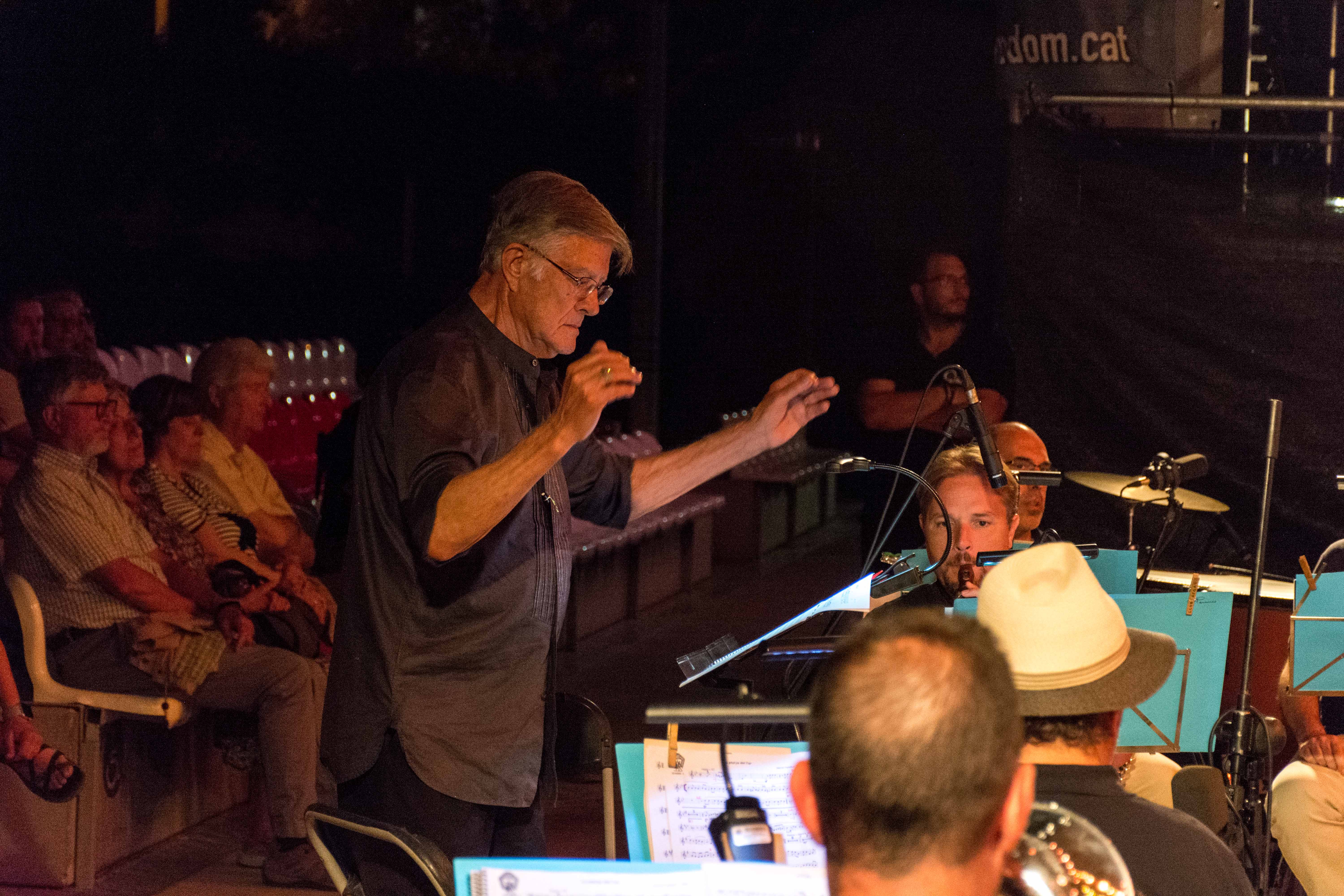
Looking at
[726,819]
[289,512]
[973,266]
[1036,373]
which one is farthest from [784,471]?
[726,819]

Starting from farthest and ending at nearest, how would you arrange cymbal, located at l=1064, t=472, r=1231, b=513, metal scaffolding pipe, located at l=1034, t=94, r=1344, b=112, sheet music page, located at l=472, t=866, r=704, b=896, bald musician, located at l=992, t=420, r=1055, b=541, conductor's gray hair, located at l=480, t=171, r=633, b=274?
metal scaffolding pipe, located at l=1034, t=94, r=1344, b=112, cymbal, located at l=1064, t=472, r=1231, b=513, bald musician, located at l=992, t=420, r=1055, b=541, conductor's gray hair, located at l=480, t=171, r=633, b=274, sheet music page, located at l=472, t=866, r=704, b=896

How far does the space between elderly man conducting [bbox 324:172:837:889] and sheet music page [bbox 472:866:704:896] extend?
2.41 ft

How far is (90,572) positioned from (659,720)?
3.02m

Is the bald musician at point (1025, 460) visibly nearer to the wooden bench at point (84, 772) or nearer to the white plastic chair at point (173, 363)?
the wooden bench at point (84, 772)

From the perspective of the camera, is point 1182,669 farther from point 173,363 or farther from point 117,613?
point 173,363

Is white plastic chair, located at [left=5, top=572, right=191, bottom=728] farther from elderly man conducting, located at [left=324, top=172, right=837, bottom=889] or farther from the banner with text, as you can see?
the banner with text

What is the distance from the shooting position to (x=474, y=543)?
221 cm

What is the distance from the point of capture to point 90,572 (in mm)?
4086

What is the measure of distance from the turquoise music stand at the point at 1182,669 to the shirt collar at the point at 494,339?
1.39m

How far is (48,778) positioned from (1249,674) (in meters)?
3.19

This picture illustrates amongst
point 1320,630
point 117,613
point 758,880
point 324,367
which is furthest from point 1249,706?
point 324,367

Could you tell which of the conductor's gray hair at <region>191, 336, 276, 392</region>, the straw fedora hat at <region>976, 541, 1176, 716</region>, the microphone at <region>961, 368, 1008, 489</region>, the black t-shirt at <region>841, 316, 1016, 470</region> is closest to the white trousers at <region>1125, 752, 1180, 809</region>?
the microphone at <region>961, 368, 1008, 489</region>

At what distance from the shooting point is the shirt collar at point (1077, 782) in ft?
6.22

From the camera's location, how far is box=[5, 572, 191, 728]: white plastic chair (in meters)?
3.98
